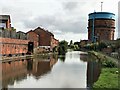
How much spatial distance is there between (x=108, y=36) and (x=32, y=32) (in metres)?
26.6

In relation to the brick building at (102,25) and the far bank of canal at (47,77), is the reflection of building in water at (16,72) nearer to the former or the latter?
the far bank of canal at (47,77)

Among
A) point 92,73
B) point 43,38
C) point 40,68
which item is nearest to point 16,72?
point 40,68

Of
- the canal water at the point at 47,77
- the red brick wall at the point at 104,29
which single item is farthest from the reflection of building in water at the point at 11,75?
the red brick wall at the point at 104,29

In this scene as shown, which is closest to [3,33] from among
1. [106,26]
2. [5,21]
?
[5,21]

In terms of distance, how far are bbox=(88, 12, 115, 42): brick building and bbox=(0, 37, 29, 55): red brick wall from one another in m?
35.8

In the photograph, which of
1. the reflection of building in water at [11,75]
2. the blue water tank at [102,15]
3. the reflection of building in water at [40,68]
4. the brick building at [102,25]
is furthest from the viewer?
the blue water tank at [102,15]

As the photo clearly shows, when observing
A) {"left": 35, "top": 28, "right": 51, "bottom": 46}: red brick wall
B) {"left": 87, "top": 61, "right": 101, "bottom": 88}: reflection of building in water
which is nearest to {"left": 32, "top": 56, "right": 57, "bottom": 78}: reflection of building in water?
{"left": 87, "top": 61, "right": 101, "bottom": 88}: reflection of building in water

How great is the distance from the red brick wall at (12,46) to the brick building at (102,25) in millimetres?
35761

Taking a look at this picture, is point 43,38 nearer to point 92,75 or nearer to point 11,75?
point 92,75

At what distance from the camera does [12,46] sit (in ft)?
116

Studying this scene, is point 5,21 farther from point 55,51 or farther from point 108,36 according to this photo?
point 108,36

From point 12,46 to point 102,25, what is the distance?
44.3 metres

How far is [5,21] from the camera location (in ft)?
164

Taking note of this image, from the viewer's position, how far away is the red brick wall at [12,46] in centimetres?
3088
